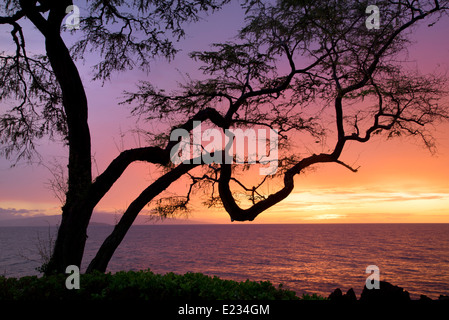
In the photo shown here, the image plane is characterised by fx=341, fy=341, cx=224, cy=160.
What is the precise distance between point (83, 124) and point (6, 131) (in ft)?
13.6

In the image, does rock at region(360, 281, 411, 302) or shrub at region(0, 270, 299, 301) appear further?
rock at region(360, 281, 411, 302)

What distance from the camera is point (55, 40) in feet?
26.3

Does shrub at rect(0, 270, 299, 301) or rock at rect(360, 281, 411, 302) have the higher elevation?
shrub at rect(0, 270, 299, 301)

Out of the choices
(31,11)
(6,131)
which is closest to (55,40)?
(31,11)

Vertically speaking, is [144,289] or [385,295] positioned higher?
[144,289]

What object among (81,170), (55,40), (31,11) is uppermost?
(31,11)

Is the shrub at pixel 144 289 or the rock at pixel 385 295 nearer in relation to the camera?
the shrub at pixel 144 289

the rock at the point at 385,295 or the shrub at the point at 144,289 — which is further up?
the shrub at the point at 144,289

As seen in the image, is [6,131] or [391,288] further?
[6,131]
